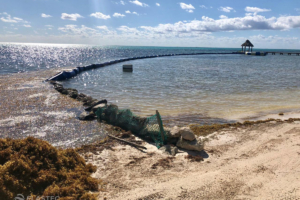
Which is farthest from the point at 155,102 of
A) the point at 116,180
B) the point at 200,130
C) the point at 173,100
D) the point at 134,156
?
the point at 116,180

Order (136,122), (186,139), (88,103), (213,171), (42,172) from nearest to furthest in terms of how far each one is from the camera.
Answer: (42,172)
(213,171)
(186,139)
(136,122)
(88,103)

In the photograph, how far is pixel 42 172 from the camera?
4.98m

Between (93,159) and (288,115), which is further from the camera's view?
(288,115)

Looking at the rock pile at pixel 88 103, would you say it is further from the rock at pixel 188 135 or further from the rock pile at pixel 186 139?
the rock at pixel 188 135

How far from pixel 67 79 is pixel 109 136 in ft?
62.3

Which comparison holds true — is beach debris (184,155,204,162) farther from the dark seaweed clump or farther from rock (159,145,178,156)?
the dark seaweed clump

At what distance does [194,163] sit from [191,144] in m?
0.94

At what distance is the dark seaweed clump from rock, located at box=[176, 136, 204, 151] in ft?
10.3

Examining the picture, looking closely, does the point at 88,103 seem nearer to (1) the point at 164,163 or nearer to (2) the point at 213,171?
(1) the point at 164,163

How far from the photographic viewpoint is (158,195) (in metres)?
4.76

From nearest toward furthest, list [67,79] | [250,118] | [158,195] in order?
1. [158,195]
2. [250,118]
3. [67,79]

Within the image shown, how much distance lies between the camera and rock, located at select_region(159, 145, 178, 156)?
6973 millimetres

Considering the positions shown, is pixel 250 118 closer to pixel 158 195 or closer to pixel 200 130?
pixel 200 130

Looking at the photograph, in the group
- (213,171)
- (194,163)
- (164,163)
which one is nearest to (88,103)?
(164,163)
